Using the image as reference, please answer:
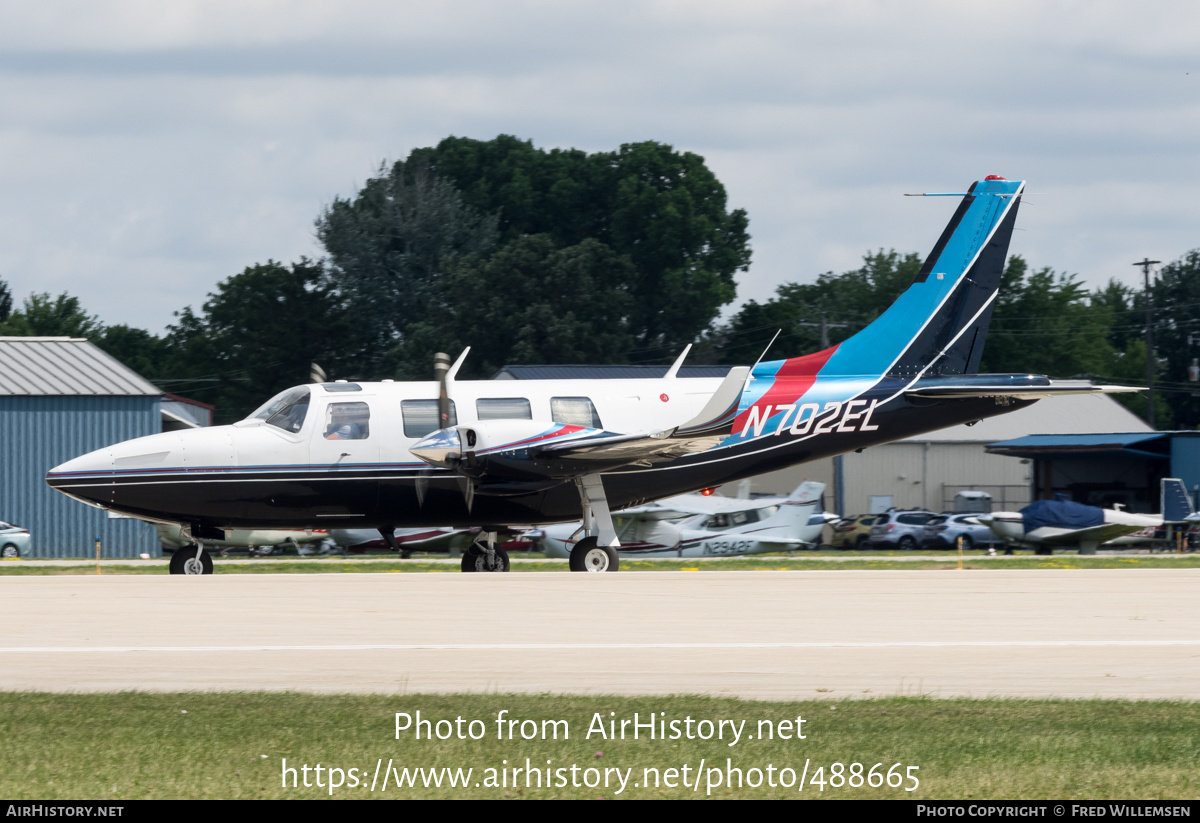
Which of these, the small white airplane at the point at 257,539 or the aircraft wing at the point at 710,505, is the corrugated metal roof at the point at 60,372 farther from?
the aircraft wing at the point at 710,505

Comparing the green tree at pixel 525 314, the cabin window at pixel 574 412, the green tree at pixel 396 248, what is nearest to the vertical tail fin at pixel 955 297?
the cabin window at pixel 574 412

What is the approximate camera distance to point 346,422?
77.0 ft

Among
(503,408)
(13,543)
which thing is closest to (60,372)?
(13,543)

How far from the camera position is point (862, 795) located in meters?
7.79

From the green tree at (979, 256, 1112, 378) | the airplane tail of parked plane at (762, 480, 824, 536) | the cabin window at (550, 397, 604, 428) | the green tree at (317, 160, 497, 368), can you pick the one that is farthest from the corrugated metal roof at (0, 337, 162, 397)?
the green tree at (979, 256, 1112, 378)

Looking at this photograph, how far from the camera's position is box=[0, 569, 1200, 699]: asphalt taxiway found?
1126cm

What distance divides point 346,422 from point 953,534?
3671cm

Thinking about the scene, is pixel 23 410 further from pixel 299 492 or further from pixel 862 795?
pixel 862 795

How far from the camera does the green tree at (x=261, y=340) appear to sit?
80.7 meters

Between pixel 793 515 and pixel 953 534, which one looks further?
pixel 953 534

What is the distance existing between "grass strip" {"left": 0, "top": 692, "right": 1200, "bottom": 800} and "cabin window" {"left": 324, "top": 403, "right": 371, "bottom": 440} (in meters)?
13.0

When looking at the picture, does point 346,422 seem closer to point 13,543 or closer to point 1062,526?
point 13,543
